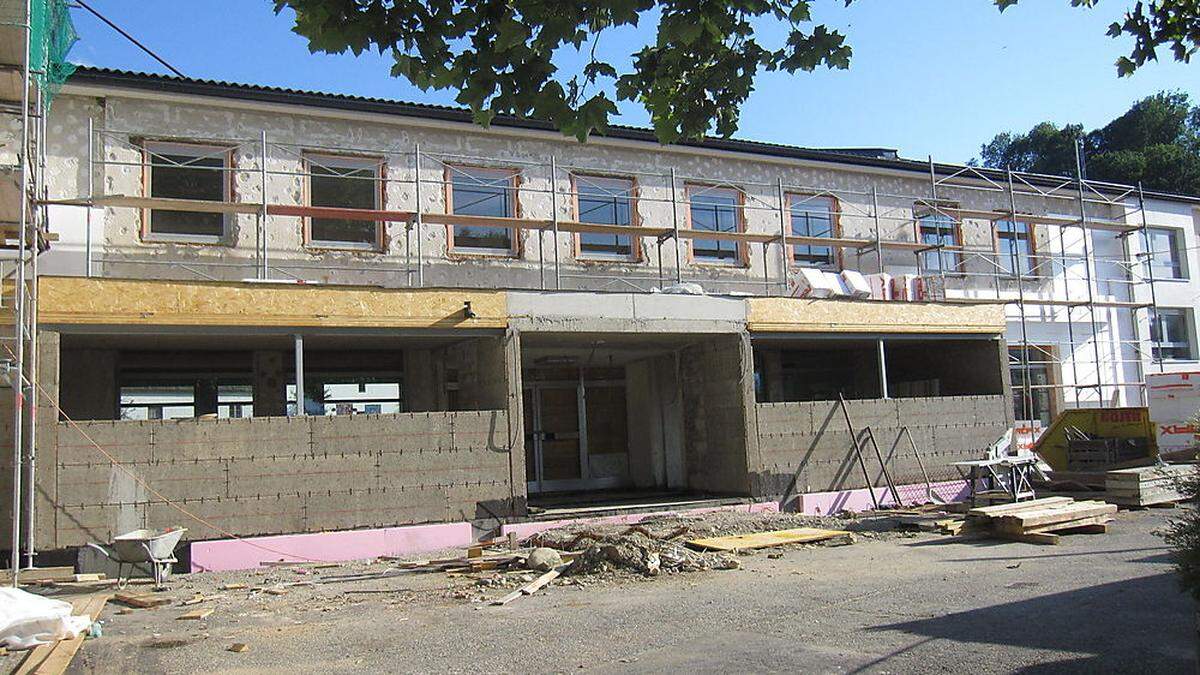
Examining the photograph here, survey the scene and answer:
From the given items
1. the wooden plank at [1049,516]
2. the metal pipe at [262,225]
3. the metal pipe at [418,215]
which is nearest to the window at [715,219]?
the metal pipe at [418,215]

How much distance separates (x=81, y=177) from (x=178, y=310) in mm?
3588

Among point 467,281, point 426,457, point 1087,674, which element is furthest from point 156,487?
point 1087,674

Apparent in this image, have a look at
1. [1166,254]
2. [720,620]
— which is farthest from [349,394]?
[1166,254]

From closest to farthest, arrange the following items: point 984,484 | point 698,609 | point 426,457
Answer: point 698,609 → point 426,457 → point 984,484

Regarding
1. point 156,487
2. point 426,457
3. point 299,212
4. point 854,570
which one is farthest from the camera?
point 299,212

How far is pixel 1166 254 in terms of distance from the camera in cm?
2617

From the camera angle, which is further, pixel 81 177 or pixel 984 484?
pixel 984 484

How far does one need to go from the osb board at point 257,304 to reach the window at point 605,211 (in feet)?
13.2

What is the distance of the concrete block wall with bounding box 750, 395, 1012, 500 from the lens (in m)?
16.7

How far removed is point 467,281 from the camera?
17219 mm

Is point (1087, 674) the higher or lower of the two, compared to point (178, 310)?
lower

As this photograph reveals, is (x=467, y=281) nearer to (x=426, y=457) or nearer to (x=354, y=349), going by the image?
(x=354, y=349)

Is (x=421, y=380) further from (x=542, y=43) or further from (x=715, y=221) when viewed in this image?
(x=542, y=43)

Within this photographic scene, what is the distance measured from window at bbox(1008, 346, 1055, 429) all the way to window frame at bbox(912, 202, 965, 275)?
7.80 feet
